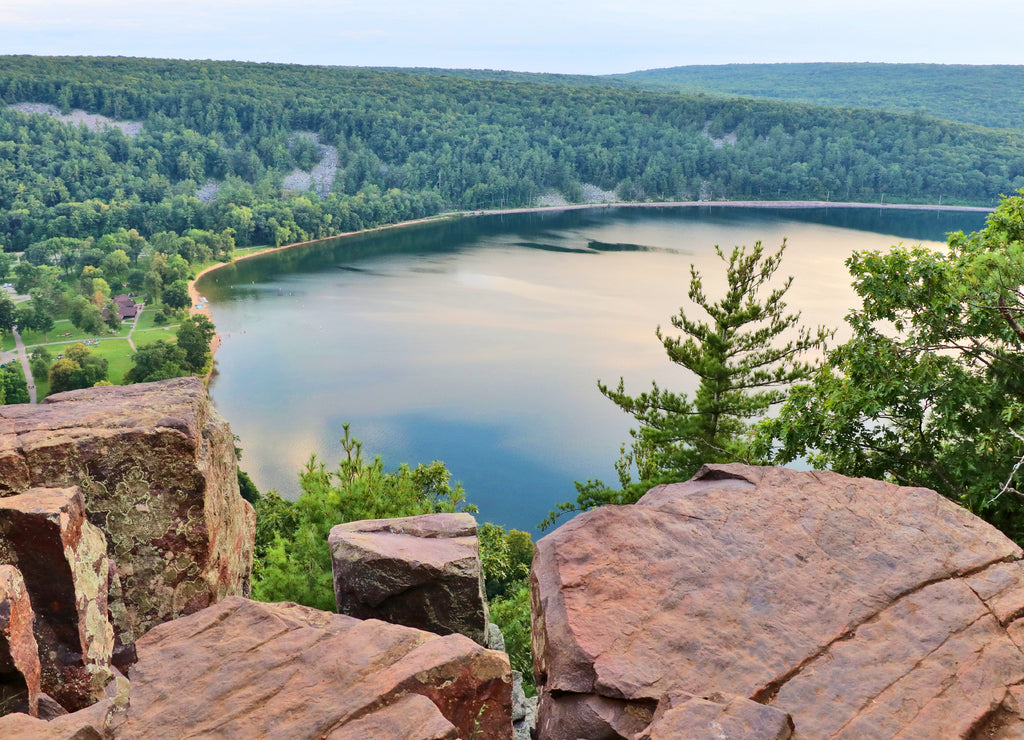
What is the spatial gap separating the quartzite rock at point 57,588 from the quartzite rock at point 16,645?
0.74 meters

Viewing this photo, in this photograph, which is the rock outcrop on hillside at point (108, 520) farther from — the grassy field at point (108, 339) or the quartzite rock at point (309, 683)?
→ the grassy field at point (108, 339)

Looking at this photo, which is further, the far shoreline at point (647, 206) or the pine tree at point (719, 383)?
the far shoreline at point (647, 206)

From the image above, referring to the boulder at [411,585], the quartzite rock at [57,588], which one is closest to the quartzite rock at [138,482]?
the quartzite rock at [57,588]

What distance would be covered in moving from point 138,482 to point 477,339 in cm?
6808

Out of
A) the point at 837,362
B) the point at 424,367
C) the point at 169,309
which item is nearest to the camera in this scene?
the point at 837,362

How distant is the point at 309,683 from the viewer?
722 centimetres

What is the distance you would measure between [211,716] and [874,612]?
6.41 meters

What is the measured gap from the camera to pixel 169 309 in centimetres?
9056

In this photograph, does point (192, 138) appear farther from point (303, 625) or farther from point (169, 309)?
point (303, 625)

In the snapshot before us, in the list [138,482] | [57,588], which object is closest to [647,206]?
[138,482]

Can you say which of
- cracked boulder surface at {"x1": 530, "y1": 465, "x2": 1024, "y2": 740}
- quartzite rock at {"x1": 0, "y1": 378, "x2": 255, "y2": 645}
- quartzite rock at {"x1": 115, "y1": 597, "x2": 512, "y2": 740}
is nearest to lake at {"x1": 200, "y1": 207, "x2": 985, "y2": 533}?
quartzite rock at {"x1": 0, "y1": 378, "x2": 255, "y2": 645}

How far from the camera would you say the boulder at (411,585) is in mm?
11102

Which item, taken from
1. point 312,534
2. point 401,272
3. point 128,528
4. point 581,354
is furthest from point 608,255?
point 128,528

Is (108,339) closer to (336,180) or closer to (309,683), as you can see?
(309,683)
